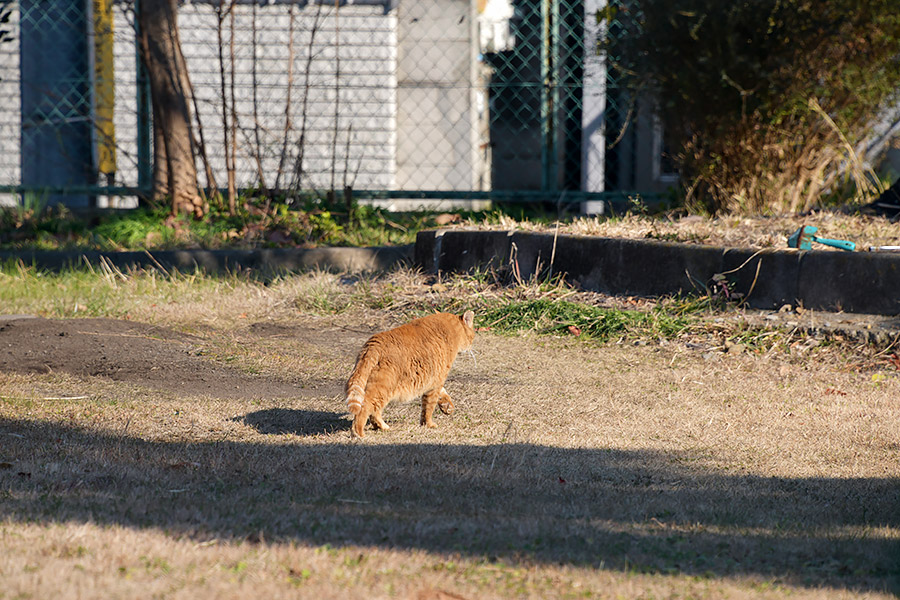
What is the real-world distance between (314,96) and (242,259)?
115 inches

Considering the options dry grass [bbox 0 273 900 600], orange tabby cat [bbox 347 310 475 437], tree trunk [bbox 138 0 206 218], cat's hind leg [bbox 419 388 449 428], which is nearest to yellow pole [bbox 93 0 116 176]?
tree trunk [bbox 138 0 206 218]

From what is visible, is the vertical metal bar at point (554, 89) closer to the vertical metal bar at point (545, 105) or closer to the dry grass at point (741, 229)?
the vertical metal bar at point (545, 105)

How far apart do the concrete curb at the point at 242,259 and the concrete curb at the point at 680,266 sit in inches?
27.0

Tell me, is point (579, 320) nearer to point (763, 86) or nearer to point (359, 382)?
point (359, 382)

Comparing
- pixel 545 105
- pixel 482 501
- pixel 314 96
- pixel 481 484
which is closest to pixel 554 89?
pixel 545 105

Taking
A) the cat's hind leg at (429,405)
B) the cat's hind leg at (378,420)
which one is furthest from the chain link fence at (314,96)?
the cat's hind leg at (378,420)

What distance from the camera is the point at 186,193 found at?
8.86 meters

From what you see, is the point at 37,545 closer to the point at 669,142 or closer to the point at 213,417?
the point at 213,417

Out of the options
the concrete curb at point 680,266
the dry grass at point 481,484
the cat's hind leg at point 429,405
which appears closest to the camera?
the dry grass at point 481,484

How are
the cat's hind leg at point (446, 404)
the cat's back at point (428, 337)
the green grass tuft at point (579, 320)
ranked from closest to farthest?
the cat's back at point (428, 337)
the cat's hind leg at point (446, 404)
the green grass tuft at point (579, 320)

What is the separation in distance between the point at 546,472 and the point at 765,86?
482 centimetres

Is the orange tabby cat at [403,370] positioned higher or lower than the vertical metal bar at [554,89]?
lower

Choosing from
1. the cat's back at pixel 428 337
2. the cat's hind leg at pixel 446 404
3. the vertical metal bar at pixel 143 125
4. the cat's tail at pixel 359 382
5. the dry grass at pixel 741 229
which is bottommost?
the cat's hind leg at pixel 446 404

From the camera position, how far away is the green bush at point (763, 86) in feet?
21.9
